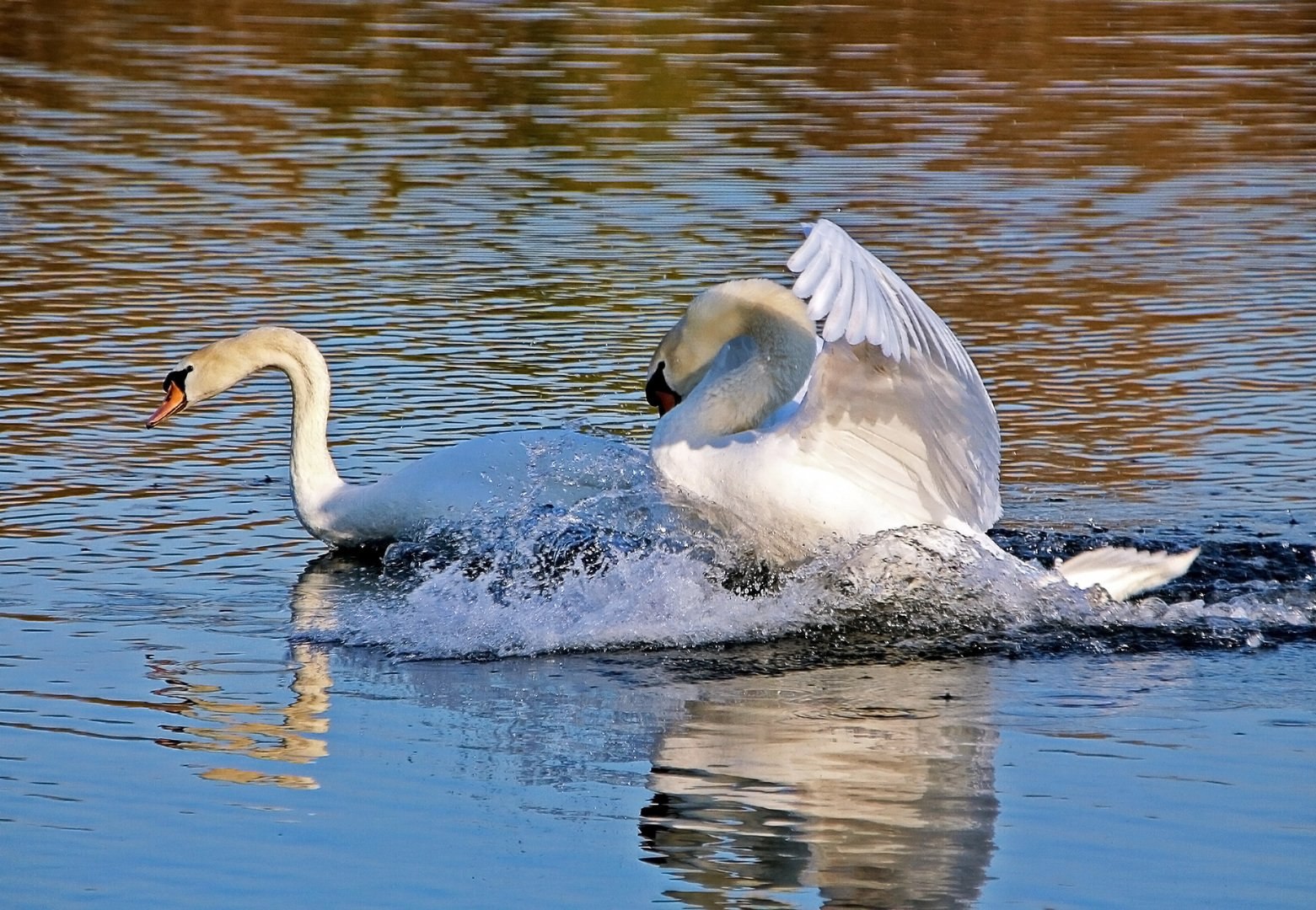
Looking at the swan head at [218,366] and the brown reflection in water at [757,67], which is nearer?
the swan head at [218,366]

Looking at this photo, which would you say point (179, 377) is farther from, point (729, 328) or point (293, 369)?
point (729, 328)

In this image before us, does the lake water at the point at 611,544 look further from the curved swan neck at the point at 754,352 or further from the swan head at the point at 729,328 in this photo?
the swan head at the point at 729,328

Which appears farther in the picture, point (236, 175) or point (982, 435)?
point (236, 175)

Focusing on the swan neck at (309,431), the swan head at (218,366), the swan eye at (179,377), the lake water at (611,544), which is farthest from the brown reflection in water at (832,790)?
the swan eye at (179,377)

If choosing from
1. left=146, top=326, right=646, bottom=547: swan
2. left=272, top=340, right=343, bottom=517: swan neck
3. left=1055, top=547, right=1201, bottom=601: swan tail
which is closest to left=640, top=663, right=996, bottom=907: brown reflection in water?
left=1055, top=547, right=1201, bottom=601: swan tail

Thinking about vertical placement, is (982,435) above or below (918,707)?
above

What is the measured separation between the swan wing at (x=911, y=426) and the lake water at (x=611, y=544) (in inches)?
11.6

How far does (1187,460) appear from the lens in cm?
845

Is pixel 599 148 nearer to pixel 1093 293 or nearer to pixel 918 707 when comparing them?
pixel 1093 293

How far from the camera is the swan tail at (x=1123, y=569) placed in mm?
6504

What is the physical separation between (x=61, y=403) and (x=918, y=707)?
4927 millimetres

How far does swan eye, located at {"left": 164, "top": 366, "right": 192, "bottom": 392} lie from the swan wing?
2.76 m

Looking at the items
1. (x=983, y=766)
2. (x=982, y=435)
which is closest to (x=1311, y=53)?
(x=982, y=435)

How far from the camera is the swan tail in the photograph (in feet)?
21.3
